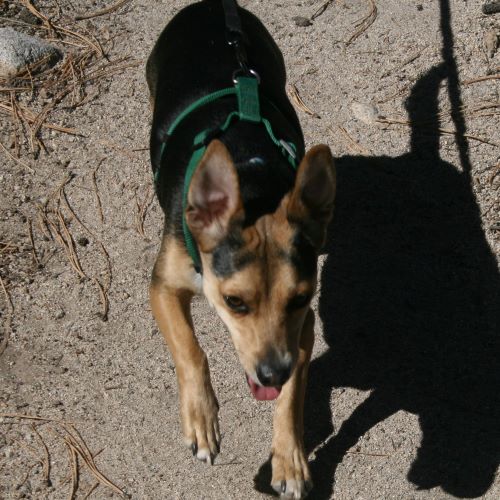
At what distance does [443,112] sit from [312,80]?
0.95 meters

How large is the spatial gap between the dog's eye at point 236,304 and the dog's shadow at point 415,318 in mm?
1184

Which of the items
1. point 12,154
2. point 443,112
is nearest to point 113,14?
point 12,154

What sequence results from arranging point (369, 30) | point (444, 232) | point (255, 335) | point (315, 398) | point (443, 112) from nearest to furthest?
point (255, 335)
point (315, 398)
point (444, 232)
point (443, 112)
point (369, 30)

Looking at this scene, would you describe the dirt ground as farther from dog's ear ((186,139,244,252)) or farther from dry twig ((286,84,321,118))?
dog's ear ((186,139,244,252))

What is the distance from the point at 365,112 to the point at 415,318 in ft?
5.51

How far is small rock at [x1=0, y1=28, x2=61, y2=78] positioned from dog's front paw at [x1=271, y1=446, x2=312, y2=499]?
3.49 metres

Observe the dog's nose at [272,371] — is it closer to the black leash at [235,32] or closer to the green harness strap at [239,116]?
the green harness strap at [239,116]

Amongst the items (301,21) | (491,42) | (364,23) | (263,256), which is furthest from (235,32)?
(491,42)

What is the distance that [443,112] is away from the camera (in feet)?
21.8

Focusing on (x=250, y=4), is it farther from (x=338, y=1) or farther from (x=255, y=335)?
(x=255, y=335)

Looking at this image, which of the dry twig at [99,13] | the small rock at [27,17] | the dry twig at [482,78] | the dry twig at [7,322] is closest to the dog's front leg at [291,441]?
the dry twig at [7,322]

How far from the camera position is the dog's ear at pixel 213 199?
158 inches

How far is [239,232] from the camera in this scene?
13.9ft

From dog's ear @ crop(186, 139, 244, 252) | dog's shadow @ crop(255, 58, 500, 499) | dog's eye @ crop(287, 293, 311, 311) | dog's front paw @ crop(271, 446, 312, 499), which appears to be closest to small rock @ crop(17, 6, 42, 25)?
dog's shadow @ crop(255, 58, 500, 499)
